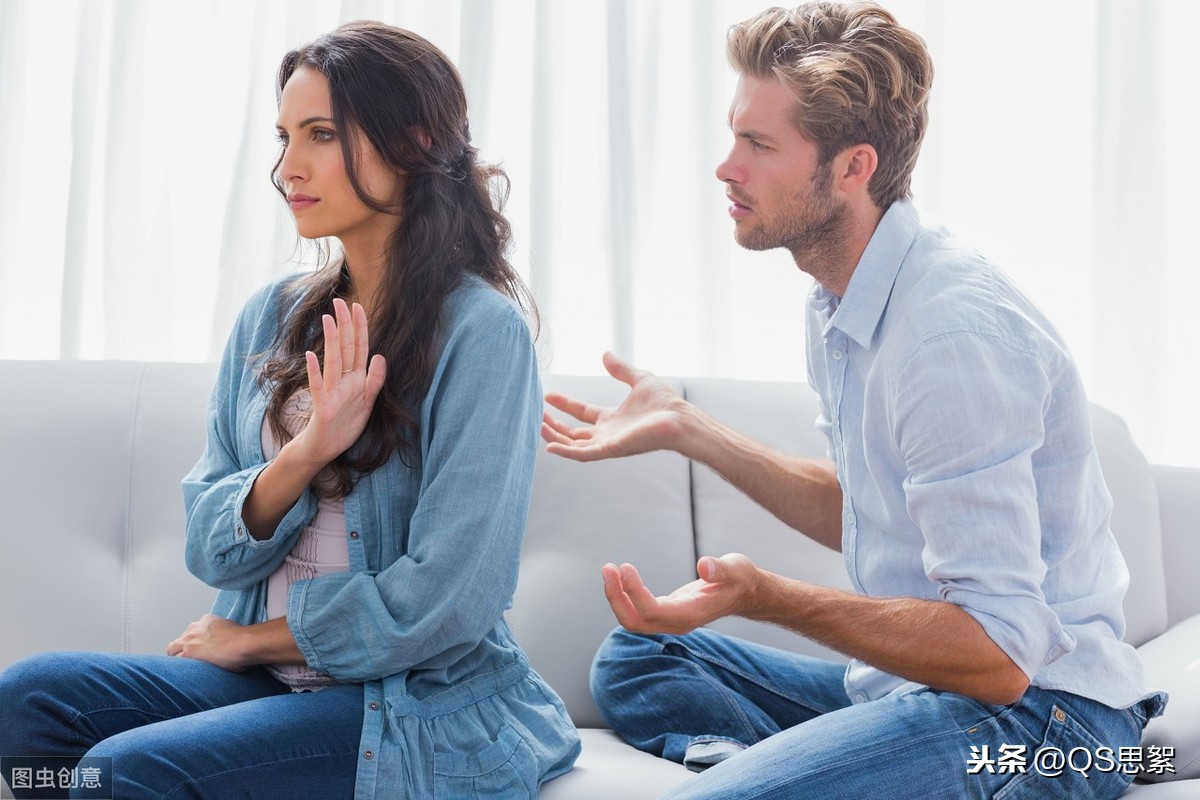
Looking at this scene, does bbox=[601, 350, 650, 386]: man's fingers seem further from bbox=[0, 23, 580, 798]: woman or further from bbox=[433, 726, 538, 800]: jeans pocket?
bbox=[433, 726, 538, 800]: jeans pocket

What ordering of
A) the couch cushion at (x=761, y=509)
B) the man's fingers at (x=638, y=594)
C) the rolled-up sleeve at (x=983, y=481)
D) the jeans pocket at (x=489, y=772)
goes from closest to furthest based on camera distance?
the man's fingers at (x=638, y=594)
the rolled-up sleeve at (x=983, y=481)
the jeans pocket at (x=489, y=772)
the couch cushion at (x=761, y=509)

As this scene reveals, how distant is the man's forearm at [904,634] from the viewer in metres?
1.28

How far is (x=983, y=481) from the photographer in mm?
1275

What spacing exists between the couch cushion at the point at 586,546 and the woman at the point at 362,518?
0.35 m

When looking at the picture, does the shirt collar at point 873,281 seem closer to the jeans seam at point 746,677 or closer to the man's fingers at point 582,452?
the man's fingers at point 582,452

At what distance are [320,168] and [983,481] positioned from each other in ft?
3.07

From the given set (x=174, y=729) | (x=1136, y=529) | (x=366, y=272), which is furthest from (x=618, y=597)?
(x=1136, y=529)

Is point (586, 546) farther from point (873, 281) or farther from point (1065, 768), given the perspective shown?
point (1065, 768)

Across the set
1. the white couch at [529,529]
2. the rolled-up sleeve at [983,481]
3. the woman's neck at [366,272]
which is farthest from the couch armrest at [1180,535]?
the woman's neck at [366,272]

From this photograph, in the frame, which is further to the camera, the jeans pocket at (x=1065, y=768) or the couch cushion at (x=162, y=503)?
the couch cushion at (x=162, y=503)

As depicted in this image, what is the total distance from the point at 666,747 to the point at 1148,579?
973mm

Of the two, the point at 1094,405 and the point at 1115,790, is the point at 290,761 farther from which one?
the point at 1094,405

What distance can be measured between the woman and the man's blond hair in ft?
1.46

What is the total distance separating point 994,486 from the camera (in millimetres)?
1276
